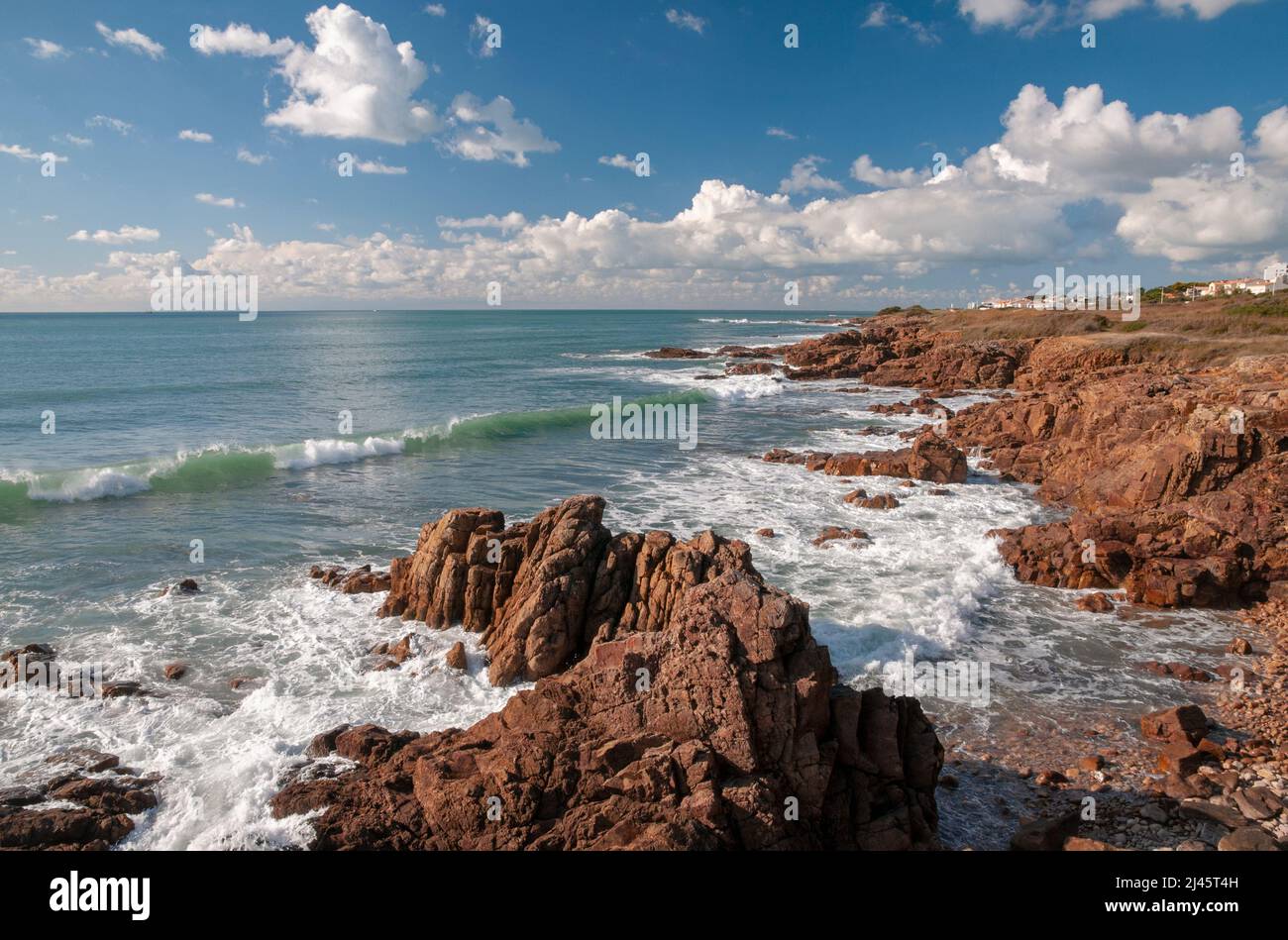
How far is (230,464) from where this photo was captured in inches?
1238

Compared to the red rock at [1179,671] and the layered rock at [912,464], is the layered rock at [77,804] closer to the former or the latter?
the red rock at [1179,671]

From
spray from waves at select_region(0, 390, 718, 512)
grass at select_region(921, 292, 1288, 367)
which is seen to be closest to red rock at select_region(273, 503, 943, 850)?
spray from waves at select_region(0, 390, 718, 512)

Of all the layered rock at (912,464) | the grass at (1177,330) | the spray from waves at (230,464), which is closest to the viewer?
the spray from waves at (230,464)

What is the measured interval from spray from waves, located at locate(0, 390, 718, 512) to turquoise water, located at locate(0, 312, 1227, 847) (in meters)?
0.15

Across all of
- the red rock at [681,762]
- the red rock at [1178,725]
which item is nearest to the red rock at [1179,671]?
the red rock at [1178,725]

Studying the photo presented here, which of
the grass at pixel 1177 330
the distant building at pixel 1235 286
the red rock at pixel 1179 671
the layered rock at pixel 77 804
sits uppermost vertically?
the distant building at pixel 1235 286

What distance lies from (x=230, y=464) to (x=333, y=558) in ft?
48.4

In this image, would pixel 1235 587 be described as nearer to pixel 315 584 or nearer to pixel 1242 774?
pixel 1242 774

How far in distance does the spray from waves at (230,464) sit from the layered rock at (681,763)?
23.8 meters

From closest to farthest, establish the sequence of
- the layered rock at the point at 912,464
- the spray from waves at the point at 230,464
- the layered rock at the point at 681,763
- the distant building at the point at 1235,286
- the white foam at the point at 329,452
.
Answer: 1. the layered rock at the point at 681,763
2. the spray from waves at the point at 230,464
3. the layered rock at the point at 912,464
4. the white foam at the point at 329,452
5. the distant building at the point at 1235,286

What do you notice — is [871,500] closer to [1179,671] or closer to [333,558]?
[1179,671]

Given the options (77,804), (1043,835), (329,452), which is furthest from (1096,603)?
(329,452)

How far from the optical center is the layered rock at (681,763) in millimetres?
7559
